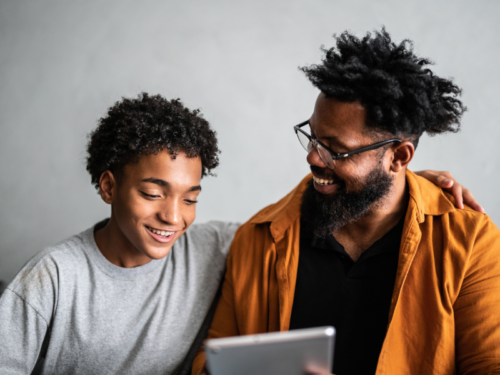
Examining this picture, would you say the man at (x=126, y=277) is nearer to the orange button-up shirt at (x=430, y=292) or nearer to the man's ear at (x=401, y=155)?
the orange button-up shirt at (x=430, y=292)

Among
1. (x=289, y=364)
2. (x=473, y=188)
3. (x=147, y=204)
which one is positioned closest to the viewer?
(x=289, y=364)

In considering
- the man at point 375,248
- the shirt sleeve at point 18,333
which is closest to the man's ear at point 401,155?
the man at point 375,248

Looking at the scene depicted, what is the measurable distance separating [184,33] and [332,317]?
5.76 feet

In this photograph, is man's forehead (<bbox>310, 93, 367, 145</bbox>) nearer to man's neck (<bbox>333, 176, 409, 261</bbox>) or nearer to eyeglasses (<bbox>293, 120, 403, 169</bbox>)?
eyeglasses (<bbox>293, 120, 403, 169</bbox>)

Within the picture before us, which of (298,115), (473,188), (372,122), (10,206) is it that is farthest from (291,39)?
(10,206)

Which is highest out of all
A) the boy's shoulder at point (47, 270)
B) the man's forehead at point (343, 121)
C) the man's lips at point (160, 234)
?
the man's forehead at point (343, 121)

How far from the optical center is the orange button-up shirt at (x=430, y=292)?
55.8 inches

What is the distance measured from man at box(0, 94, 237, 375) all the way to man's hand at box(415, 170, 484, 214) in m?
1.02

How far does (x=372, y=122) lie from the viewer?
1552 mm

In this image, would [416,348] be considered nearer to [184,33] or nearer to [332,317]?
[332,317]

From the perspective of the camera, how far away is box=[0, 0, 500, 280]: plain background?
2273 millimetres

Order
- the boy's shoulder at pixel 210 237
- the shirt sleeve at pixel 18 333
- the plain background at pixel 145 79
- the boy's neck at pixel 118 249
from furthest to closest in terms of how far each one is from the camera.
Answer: the plain background at pixel 145 79 < the boy's shoulder at pixel 210 237 < the boy's neck at pixel 118 249 < the shirt sleeve at pixel 18 333

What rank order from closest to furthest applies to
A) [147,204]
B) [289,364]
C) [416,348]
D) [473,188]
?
[289,364] < [416,348] < [147,204] < [473,188]

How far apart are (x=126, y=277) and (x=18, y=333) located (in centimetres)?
44
